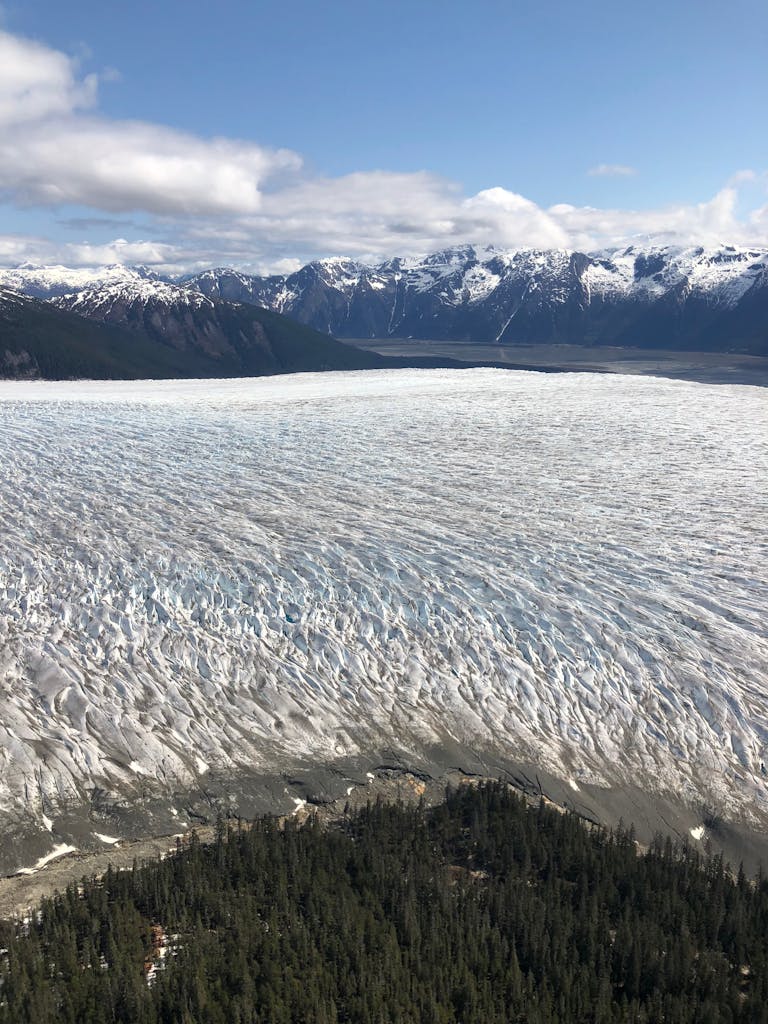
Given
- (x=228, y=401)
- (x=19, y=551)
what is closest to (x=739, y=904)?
(x=19, y=551)

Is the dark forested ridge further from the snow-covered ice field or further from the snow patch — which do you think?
the snow-covered ice field

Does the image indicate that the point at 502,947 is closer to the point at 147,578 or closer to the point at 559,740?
the point at 559,740

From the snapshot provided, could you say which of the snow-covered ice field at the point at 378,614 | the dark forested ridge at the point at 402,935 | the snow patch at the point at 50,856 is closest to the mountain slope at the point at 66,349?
the snow-covered ice field at the point at 378,614

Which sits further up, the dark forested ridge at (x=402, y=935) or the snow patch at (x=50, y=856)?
the dark forested ridge at (x=402, y=935)

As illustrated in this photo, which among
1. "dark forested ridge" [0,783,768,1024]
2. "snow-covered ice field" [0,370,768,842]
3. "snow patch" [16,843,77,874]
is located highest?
"snow-covered ice field" [0,370,768,842]

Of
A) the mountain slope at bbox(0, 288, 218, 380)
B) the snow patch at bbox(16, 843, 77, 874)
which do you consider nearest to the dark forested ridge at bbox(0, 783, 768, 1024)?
the snow patch at bbox(16, 843, 77, 874)

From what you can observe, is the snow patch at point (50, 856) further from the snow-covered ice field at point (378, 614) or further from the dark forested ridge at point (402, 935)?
the dark forested ridge at point (402, 935)
